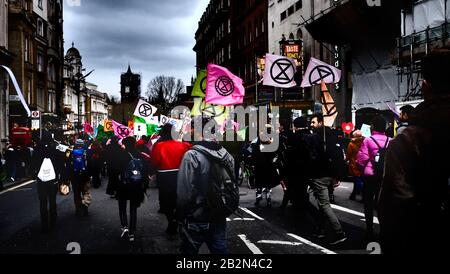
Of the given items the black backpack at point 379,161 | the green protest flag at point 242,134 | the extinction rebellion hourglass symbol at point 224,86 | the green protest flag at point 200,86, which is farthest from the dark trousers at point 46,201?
the green protest flag at point 242,134

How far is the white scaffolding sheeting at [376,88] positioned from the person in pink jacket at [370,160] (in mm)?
16115

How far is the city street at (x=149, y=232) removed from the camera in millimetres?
6434

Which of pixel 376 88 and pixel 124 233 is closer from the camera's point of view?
pixel 124 233

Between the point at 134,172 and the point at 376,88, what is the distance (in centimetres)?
1983

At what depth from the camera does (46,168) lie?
25.7ft

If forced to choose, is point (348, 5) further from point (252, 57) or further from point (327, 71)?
point (252, 57)

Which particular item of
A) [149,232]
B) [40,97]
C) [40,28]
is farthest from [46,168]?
[40,28]

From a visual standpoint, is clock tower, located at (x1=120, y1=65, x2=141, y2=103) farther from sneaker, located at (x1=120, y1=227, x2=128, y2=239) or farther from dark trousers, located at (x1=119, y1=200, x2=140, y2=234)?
sneaker, located at (x1=120, y1=227, x2=128, y2=239)

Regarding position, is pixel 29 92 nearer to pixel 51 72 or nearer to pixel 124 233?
pixel 51 72

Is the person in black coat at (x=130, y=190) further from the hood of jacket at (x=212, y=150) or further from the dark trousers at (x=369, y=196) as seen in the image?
the dark trousers at (x=369, y=196)

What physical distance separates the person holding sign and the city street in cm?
44

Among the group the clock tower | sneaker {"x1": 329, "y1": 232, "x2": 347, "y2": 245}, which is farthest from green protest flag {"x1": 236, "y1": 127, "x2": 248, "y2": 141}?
the clock tower

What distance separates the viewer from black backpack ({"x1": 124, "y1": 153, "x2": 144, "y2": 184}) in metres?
7.31
